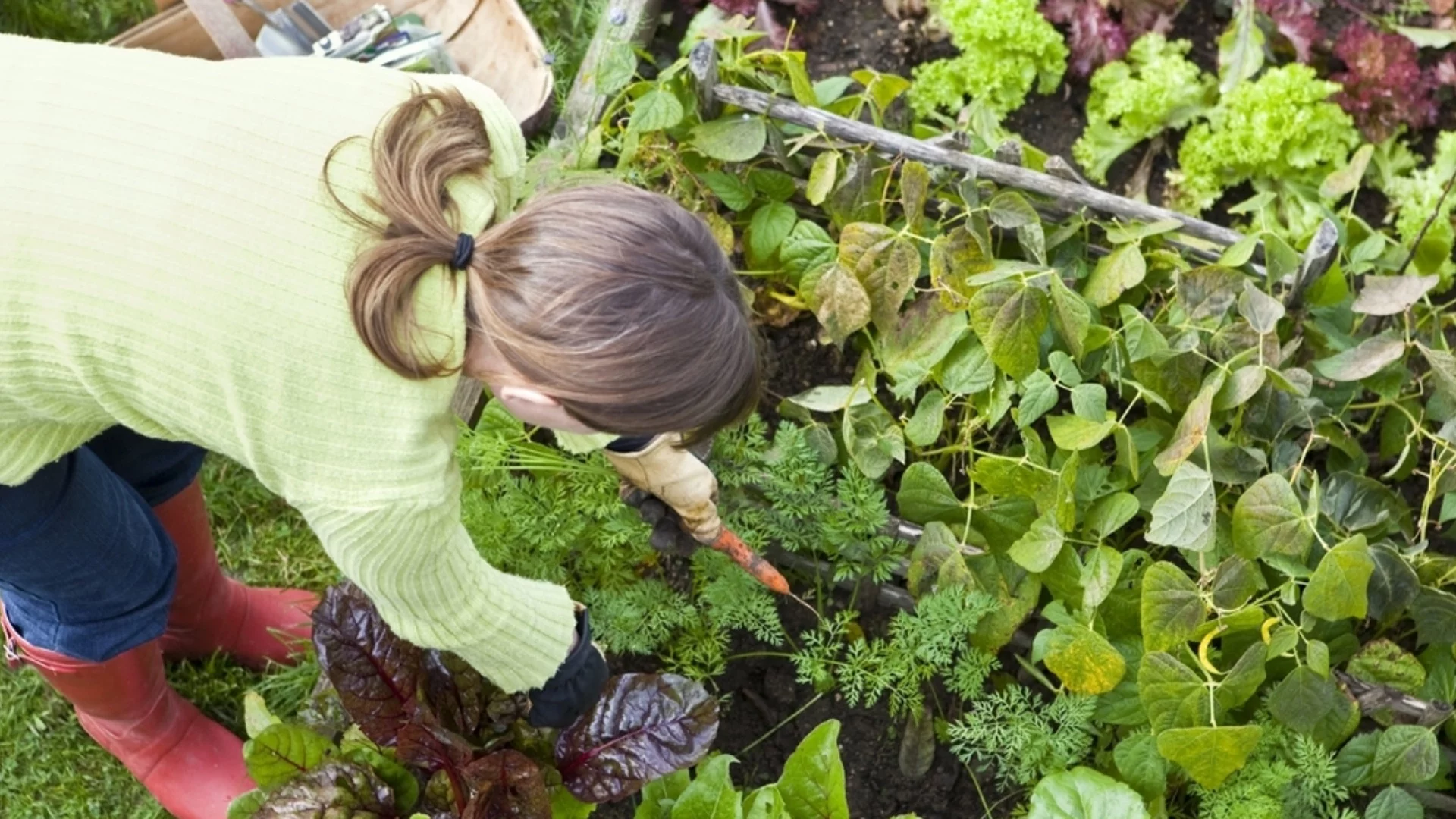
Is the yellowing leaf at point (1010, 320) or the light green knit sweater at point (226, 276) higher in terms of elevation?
the light green knit sweater at point (226, 276)

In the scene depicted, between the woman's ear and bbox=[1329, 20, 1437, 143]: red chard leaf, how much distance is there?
228cm

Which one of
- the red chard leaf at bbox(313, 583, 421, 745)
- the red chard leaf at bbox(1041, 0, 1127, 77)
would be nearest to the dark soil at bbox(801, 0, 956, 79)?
the red chard leaf at bbox(1041, 0, 1127, 77)

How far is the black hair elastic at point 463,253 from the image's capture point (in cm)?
132

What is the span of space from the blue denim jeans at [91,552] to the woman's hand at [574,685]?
62 cm

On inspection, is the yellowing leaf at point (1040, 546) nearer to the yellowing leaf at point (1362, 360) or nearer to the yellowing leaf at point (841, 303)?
the yellowing leaf at point (841, 303)

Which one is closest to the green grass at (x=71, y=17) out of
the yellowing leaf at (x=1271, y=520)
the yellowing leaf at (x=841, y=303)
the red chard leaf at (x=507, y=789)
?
the yellowing leaf at (x=841, y=303)

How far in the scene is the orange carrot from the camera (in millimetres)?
1961

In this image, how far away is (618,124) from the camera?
2.44 m

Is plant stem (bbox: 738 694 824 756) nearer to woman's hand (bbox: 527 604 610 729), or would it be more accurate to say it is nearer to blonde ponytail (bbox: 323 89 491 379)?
woman's hand (bbox: 527 604 610 729)

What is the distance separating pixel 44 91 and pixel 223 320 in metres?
0.32

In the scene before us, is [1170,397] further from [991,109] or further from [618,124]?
[618,124]

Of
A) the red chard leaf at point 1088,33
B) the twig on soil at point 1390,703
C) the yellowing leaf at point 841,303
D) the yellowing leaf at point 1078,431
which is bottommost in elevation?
the twig on soil at point 1390,703

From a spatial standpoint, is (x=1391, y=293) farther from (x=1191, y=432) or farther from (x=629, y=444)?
(x=629, y=444)

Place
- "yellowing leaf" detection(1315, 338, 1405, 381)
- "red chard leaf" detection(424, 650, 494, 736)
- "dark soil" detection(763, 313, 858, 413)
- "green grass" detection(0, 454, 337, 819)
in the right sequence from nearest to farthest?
"red chard leaf" detection(424, 650, 494, 736) → "yellowing leaf" detection(1315, 338, 1405, 381) → "green grass" detection(0, 454, 337, 819) → "dark soil" detection(763, 313, 858, 413)
